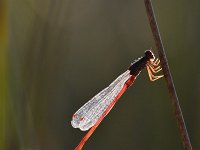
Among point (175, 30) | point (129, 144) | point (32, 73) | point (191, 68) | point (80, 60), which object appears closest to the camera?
point (32, 73)

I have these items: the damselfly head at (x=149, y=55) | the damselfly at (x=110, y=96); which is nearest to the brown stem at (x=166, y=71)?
the damselfly at (x=110, y=96)

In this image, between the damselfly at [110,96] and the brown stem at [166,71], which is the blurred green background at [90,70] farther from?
the brown stem at [166,71]

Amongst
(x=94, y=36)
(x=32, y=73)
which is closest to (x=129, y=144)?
(x=94, y=36)

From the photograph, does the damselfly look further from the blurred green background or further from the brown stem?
the brown stem

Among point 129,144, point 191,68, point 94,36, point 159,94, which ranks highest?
point 94,36

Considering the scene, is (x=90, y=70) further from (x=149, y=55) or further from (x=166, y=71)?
(x=166, y=71)

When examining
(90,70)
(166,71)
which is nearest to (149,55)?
(166,71)

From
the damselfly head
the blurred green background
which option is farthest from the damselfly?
the blurred green background

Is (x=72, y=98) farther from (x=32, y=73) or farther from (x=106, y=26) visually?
(x=32, y=73)
